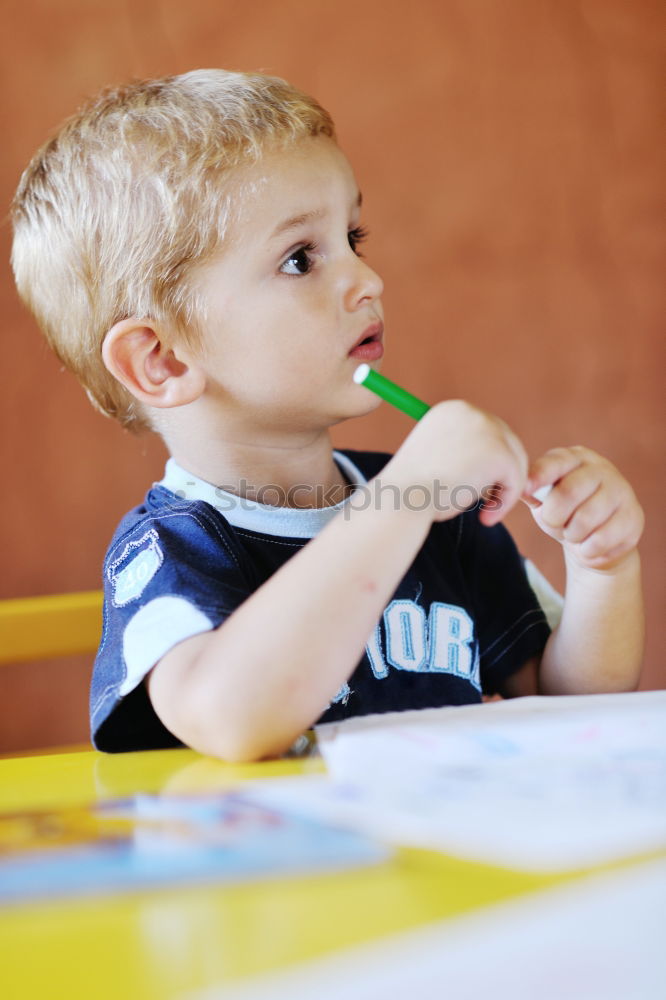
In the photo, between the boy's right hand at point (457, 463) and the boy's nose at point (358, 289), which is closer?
the boy's right hand at point (457, 463)

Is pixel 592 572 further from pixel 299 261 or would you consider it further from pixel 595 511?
pixel 299 261

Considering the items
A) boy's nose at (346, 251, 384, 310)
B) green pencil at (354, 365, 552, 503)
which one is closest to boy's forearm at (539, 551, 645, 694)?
green pencil at (354, 365, 552, 503)

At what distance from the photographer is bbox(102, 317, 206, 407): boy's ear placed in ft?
2.42

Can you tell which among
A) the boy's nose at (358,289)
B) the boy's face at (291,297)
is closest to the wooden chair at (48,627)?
the boy's face at (291,297)

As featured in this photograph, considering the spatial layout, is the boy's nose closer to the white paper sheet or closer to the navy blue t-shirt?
the navy blue t-shirt

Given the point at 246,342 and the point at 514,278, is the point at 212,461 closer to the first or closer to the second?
the point at 246,342

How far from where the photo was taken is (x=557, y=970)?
24 cm

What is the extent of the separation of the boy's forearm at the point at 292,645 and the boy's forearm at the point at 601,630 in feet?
0.81

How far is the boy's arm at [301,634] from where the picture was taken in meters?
0.49

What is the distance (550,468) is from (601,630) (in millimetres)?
151

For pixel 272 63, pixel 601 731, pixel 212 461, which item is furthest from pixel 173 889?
pixel 272 63

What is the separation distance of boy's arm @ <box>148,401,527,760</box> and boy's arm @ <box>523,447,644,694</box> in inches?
4.3

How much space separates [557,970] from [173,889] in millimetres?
117

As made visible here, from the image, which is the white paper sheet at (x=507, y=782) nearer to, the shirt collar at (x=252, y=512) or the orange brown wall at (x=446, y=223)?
the shirt collar at (x=252, y=512)
